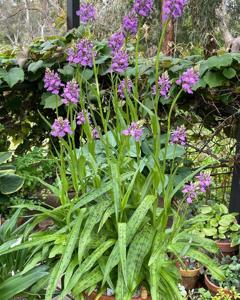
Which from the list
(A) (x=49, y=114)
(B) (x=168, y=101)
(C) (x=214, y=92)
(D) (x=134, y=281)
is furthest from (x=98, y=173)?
(A) (x=49, y=114)

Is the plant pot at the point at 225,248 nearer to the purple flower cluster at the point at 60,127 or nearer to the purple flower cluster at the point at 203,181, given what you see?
the purple flower cluster at the point at 203,181

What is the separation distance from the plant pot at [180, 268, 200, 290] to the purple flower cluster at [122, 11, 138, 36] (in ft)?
4.10

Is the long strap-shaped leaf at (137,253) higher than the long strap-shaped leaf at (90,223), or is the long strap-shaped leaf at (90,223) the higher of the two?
the long strap-shaped leaf at (90,223)

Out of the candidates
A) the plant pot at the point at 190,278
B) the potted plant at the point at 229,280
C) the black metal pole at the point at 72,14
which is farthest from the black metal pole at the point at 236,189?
the black metal pole at the point at 72,14

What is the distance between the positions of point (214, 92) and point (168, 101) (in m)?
0.26

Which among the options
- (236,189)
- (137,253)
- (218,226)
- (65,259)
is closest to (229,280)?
(218,226)

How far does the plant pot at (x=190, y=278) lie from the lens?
203 centimetres

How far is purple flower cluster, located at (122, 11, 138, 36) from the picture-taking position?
1.40 metres

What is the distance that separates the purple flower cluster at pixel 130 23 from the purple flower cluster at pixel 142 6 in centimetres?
7

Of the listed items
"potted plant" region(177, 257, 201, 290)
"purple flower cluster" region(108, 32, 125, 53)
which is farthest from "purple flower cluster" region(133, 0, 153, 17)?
"potted plant" region(177, 257, 201, 290)

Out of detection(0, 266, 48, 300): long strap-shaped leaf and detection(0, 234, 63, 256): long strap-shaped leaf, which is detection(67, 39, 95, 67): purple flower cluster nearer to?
detection(0, 234, 63, 256): long strap-shaped leaf

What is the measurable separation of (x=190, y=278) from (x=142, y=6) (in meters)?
1.39

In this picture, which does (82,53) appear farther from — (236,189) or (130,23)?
(236,189)

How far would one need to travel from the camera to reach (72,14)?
2668mm
